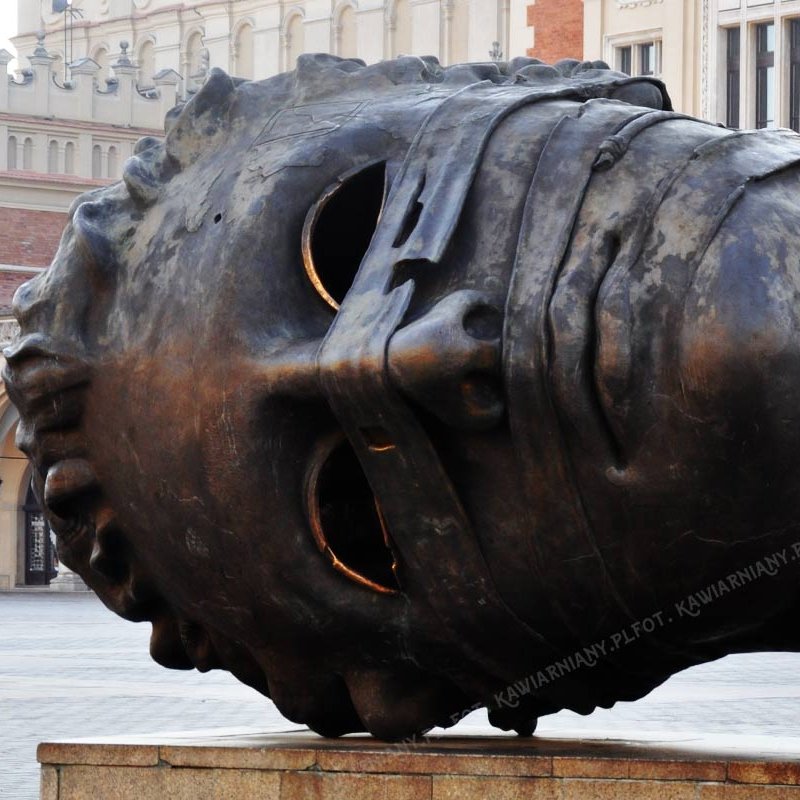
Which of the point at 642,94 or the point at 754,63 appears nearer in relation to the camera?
the point at 642,94

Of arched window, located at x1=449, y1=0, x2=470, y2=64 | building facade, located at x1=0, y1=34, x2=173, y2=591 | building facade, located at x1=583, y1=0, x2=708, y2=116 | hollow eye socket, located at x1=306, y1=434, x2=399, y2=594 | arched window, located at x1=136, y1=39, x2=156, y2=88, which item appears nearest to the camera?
hollow eye socket, located at x1=306, y1=434, x2=399, y2=594

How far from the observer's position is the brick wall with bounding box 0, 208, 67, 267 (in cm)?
4634

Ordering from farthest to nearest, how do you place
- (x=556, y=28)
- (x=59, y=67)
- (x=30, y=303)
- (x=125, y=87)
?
(x=59, y=67) < (x=125, y=87) < (x=556, y=28) < (x=30, y=303)

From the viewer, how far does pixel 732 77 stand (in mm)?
36156

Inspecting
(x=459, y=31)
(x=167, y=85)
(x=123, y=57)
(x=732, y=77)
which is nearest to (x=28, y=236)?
(x=167, y=85)

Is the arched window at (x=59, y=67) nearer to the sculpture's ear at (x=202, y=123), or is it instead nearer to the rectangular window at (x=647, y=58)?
the rectangular window at (x=647, y=58)

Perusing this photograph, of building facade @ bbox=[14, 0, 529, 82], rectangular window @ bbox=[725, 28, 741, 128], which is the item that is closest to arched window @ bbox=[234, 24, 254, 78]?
building facade @ bbox=[14, 0, 529, 82]

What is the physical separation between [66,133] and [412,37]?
8571 mm

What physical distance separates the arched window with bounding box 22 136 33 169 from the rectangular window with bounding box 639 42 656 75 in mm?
16242

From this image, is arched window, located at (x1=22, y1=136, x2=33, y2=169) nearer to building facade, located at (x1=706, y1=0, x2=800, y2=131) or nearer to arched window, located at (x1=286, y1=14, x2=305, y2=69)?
arched window, located at (x1=286, y1=14, x2=305, y2=69)

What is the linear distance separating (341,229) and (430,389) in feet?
2.70

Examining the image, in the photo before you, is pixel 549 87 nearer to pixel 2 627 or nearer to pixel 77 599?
pixel 2 627

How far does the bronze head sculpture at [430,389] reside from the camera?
4.68 m

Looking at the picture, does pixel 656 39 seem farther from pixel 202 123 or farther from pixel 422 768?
pixel 422 768
